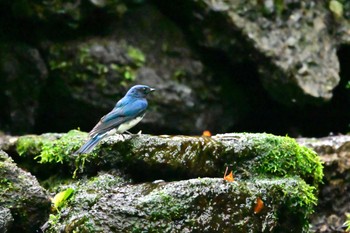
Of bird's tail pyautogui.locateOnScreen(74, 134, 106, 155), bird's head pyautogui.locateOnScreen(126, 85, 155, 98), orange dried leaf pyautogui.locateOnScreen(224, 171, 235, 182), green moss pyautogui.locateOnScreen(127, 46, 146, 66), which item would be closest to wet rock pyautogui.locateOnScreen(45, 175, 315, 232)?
orange dried leaf pyautogui.locateOnScreen(224, 171, 235, 182)

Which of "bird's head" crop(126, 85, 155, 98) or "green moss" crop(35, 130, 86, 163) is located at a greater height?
"bird's head" crop(126, 85, 155, 98)

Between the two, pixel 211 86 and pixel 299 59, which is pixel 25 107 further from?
pixel 299 59

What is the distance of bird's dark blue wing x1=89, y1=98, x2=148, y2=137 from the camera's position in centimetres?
620

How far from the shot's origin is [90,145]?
19.6 feet

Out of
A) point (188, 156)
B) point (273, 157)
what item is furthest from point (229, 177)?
point (273, 157)

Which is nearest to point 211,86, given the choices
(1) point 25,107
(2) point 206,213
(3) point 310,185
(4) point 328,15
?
(4) point 328,15

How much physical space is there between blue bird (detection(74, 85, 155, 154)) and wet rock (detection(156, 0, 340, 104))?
287 cm

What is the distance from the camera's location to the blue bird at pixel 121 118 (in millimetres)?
6000

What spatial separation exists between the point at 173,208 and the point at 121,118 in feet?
4.54

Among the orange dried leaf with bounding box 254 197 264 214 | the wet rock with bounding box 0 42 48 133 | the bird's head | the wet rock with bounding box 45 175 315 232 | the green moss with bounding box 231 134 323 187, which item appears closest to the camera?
the wet rock with bounding box 45 175 315 232

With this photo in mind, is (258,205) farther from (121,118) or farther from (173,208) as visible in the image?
(121,118)

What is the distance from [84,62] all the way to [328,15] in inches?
139

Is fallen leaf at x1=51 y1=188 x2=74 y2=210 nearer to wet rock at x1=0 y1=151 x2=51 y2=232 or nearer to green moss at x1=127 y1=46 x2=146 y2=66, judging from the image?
wet rock at x1=0 y1=151 x2=51 y2=232

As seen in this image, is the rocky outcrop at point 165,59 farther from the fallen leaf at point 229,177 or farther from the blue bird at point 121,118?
the fallen leaf at point 229,177
